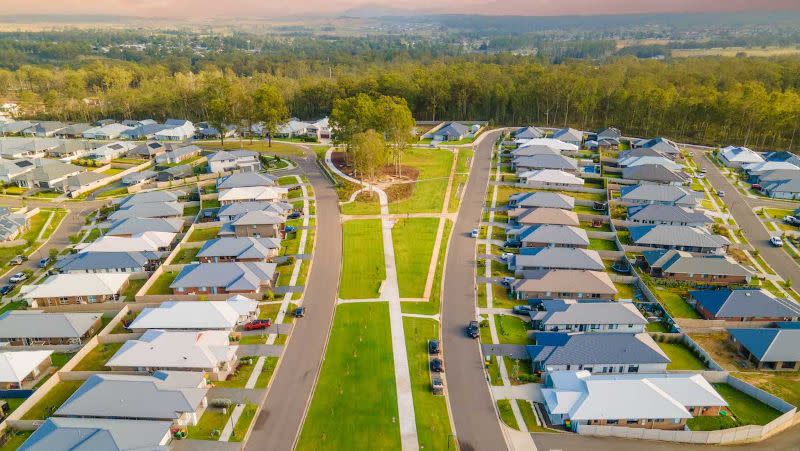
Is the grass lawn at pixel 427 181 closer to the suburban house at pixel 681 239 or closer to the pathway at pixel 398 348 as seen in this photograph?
the pathway at pixel 398 348

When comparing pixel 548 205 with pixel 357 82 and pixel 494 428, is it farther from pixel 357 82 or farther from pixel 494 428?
pixel 357 82

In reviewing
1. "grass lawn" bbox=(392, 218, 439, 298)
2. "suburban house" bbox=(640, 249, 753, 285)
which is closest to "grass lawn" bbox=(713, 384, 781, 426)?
"suburban house" bbox=(640, 249, 753, 285)

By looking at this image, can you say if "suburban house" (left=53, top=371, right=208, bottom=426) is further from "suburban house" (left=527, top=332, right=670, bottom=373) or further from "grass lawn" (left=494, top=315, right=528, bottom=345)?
"suburban house" (left=527, top=332, right=670, bottom=373)

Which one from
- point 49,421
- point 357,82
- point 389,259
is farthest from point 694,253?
point 357,82

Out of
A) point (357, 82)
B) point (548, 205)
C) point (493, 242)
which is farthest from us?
point (357, 82)

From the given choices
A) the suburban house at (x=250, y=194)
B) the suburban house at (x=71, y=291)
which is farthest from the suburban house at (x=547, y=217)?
the suburban house at (x=71, y=291)

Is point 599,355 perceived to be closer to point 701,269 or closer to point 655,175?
point 701,269
